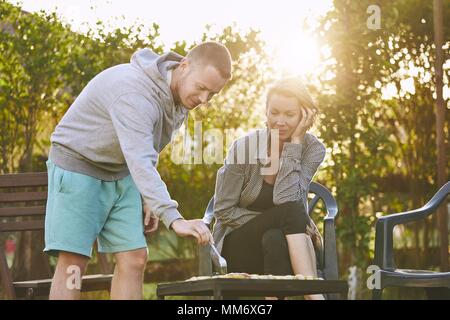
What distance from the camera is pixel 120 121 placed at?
3303mm

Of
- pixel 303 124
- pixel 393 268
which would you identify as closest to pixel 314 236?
pixel 393 268

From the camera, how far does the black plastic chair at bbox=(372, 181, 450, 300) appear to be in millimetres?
3768

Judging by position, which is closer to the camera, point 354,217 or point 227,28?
point 354,217

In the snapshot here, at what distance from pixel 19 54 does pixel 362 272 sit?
277 centimetres

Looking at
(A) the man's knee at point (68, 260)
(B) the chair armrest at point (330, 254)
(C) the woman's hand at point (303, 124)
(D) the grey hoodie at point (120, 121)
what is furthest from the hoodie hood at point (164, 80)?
(B) the chair armrest at point (330, 254)

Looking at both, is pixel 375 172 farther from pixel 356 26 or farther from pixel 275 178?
pixel 275 178

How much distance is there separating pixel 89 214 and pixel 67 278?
0.24 meters

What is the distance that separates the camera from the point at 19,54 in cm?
667

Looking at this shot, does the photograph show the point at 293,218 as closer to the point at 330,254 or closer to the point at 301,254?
the point at 301,254

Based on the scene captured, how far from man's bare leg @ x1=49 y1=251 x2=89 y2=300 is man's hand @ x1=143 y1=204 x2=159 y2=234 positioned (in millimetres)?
341

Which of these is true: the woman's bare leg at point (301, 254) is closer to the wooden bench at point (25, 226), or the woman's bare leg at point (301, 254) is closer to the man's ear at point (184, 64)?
the man's ear at point (184, 64)

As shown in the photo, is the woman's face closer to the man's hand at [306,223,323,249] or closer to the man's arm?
the man's hand at [306,223,323,249]

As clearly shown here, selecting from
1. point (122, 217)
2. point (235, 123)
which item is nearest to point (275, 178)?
point (122, 217)

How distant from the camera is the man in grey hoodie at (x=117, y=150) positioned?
3.33 metres
